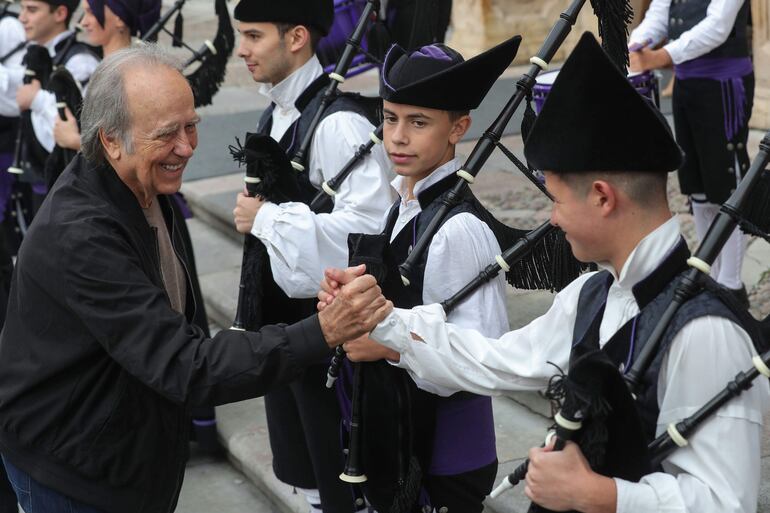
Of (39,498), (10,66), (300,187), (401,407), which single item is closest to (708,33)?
(300,187)

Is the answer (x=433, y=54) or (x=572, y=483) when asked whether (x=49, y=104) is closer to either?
(x=433, y=54)

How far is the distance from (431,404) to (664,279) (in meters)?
1.10

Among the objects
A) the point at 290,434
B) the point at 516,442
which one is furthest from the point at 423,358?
the point at 516,442

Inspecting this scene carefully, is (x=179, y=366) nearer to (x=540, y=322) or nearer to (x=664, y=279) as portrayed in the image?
(x=540, y=322)

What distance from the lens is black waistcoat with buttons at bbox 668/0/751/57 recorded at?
17.7 feet

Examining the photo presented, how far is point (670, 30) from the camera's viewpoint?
5.59 meters

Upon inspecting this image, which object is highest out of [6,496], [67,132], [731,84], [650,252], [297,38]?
[650,252]

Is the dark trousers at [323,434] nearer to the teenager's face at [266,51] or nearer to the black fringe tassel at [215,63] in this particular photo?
the teenager's face at [266,51]

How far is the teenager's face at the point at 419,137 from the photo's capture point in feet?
10.7

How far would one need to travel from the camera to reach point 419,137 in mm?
3273

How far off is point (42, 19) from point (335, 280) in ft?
12.9

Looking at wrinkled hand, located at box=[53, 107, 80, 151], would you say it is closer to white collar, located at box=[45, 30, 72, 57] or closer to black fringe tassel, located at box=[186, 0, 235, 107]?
black fringe tassel, located at box=[186, 0, 235, 107]

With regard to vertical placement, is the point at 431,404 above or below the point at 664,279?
below

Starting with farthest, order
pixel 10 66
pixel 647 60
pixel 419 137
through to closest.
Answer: pixel 10 66, pixel 647 60, pixel 419 137
